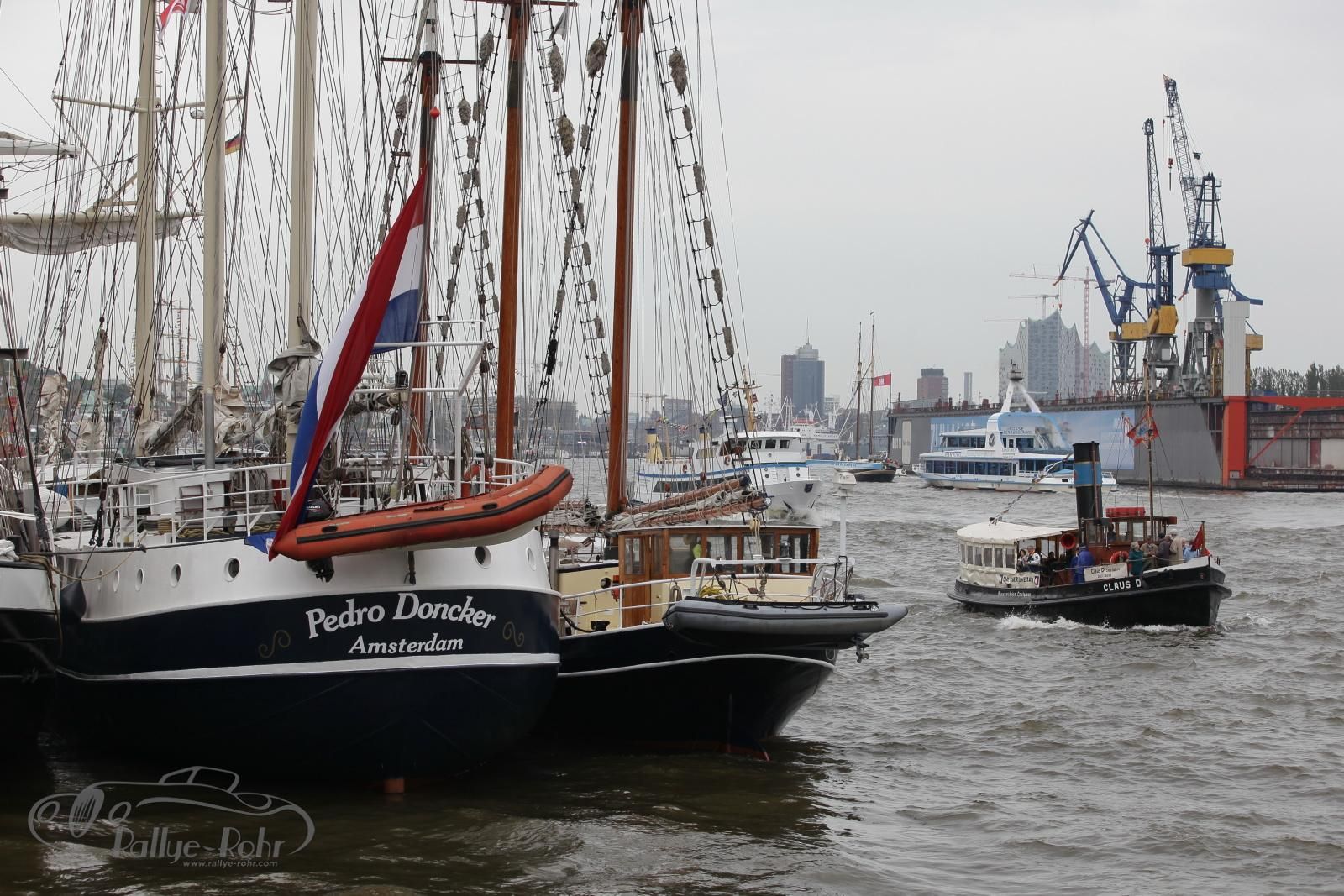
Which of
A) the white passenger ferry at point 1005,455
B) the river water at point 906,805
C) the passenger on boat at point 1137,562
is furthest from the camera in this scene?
the white passenger ferry at point 1005,455

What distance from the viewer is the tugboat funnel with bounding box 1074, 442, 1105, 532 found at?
39875 millimetres

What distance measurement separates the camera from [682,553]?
21328 mm

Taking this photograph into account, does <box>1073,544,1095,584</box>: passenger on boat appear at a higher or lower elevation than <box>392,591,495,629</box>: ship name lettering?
lower

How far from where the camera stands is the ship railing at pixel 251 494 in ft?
55.6

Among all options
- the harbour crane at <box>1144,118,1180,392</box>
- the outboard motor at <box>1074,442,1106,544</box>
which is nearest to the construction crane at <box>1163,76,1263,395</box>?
the harbour crane at <box>1144,118,1180,392</box>

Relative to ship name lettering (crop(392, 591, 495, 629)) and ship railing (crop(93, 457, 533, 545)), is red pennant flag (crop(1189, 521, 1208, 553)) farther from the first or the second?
ship name lettering (crop(392, 591, 495, 629))

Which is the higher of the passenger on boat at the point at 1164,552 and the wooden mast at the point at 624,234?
the wooden mast at the point at 624,234

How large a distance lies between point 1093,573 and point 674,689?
2087 cm

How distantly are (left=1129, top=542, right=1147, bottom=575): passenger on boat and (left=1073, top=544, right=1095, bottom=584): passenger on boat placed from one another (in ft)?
4.34

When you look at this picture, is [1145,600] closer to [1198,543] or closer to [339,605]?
[1198,543]

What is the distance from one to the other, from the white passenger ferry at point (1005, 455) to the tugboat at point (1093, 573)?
8434 centimetres

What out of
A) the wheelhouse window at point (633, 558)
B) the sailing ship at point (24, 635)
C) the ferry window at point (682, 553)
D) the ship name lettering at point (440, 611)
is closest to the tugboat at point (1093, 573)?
the ferry window at point (682, 553)

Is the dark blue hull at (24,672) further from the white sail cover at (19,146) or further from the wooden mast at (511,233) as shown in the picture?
the white sail cover at (19,146)

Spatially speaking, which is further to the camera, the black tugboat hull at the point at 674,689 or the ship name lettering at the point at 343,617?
the black tugboat hull at the point at 674,689
